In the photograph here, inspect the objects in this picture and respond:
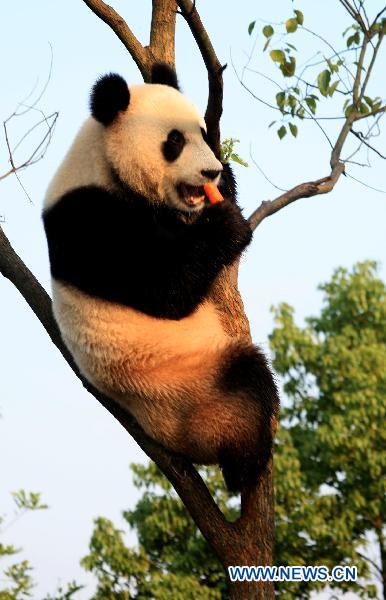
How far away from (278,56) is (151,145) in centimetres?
209

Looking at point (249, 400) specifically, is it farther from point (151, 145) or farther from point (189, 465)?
point (151, 145)

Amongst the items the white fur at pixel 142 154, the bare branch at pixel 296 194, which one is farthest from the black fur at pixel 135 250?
the bare branch at pixel 296 194

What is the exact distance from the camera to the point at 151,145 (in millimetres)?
4867

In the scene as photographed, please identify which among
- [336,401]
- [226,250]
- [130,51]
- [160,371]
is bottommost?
[160,371]

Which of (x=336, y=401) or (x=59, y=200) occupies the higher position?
(x=336, y=401)

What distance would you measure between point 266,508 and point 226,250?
4.92 feet

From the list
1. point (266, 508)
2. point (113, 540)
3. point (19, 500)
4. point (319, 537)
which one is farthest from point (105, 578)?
point (266, 508)

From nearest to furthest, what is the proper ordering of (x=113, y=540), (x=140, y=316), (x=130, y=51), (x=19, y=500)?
(x=140, y=316) < (x=130, y=51) < (x=19, y=500) < (x=113, y=540)

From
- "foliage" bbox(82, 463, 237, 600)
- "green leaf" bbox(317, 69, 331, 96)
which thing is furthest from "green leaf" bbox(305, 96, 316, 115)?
"foliage" bbox(82, 463, 237, 600)

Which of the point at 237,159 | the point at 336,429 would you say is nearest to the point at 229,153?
the point at 237,159

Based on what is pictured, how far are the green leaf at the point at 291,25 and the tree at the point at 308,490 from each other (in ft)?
36.9

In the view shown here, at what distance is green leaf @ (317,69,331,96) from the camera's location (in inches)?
252

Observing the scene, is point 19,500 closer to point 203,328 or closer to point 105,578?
point 203,328

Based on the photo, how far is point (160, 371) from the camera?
187 inches
